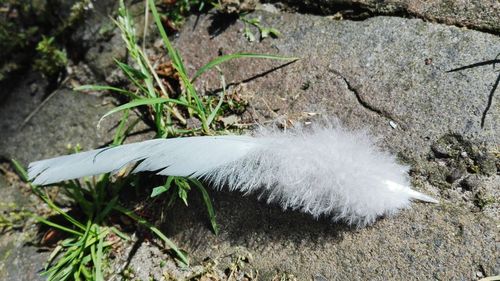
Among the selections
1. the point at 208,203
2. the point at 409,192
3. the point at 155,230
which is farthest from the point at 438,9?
the point at 155,230

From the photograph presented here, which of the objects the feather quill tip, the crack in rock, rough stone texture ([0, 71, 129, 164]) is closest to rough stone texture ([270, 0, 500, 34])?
the crack in rock

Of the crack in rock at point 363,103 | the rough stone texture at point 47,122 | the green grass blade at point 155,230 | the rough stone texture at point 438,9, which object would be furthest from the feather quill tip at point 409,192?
the rough stone texture at point 47,122

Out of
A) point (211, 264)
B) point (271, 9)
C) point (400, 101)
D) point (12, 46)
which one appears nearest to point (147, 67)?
point (271, 9)

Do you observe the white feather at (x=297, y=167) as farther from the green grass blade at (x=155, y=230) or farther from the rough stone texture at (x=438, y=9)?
the rough stone texture at (x=438, y=9)

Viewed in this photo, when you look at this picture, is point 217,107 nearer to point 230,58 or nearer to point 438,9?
point 230,58

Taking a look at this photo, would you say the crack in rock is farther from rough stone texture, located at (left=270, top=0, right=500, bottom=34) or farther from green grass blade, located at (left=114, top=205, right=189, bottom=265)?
green grass blade, located at (left=114, top=205, right=189, bottom=265)

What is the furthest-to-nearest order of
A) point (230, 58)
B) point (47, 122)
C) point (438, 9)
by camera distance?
point (47, 122) < point (230, 58) < point (438, 9)
